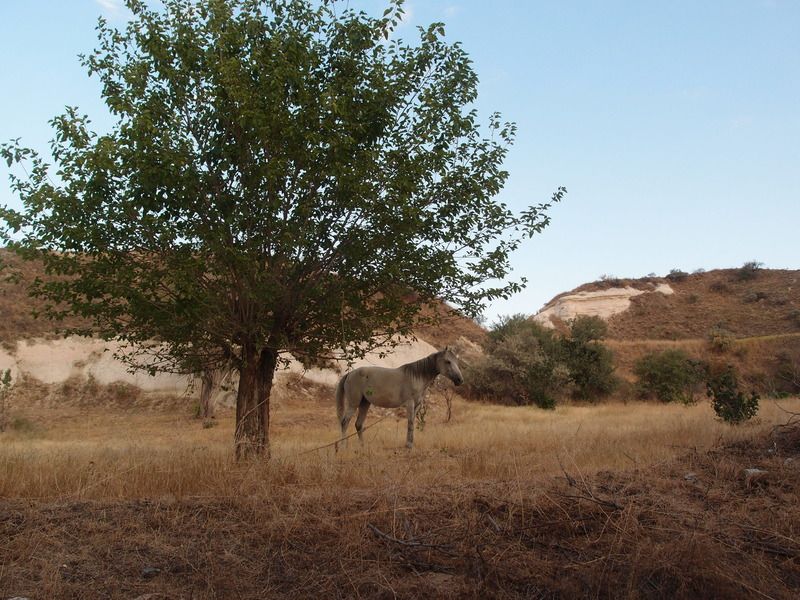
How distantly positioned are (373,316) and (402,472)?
2.76 metres

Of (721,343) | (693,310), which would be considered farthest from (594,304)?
(721,343)

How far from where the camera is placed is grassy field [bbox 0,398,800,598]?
4.35m

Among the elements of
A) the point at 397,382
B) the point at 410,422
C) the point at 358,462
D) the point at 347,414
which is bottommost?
the point at 358,462

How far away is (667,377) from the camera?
120 ft

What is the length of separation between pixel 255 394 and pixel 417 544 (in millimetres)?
5862

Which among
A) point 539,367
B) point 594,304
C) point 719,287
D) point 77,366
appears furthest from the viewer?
point 719,287

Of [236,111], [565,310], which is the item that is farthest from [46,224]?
[565,310]

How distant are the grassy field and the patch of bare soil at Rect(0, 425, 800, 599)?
2cm

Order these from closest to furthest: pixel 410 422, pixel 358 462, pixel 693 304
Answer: pixel 358 462
pixel 410 422
pixel 693 304

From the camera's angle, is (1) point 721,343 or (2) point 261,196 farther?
(1) point 721,343

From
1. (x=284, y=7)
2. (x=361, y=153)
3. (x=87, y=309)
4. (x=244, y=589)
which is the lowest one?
(x=244, y=589)

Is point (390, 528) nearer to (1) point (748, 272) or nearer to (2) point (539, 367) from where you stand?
(2) point (539, 367)

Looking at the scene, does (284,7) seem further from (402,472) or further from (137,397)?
(137,397)

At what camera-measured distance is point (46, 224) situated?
840cm
